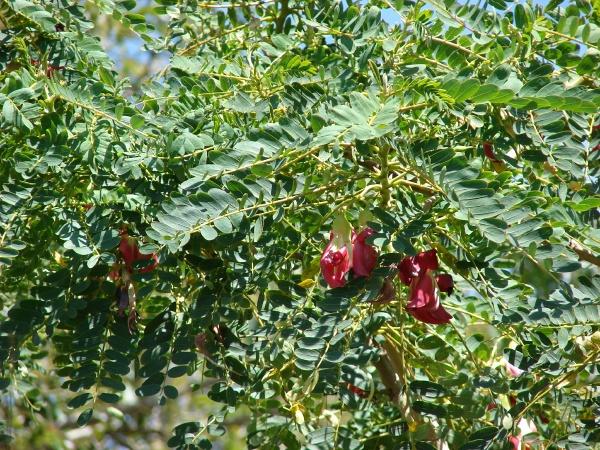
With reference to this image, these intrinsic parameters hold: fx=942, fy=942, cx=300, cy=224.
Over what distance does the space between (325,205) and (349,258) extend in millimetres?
89

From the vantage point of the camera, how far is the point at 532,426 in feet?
4.30

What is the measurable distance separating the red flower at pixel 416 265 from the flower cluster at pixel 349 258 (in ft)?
0.12

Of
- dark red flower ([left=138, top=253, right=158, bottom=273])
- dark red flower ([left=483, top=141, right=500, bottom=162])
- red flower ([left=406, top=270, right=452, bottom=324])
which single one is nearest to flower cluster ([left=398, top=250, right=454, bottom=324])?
red flower ([left=406, top=270, right=452, bottom=324])

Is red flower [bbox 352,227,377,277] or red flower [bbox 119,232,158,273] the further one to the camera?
red flower [bbox 119,232,158,273]

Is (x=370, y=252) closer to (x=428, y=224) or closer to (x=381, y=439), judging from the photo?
(x=428, y=224)

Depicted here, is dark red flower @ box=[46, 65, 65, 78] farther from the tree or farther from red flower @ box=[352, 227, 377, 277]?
red flower @ box=[352, 227, 377, 277]

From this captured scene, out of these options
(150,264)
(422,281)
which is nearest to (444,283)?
(422,281)

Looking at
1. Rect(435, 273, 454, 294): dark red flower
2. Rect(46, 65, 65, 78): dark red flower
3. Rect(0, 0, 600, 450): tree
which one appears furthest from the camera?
Rect(46, 65, 65, 78): dark red flower

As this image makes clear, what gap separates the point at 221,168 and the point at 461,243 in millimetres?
299

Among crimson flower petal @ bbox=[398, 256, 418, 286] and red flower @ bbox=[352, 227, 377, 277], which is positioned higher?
red flower @ bbox=[352, 227, 377, 277]

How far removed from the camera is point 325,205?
3.56 feet

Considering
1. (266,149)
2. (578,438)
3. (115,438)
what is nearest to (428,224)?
(266,149)

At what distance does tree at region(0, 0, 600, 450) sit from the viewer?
3.23 ft

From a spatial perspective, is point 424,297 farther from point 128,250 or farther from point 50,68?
point 50,68
